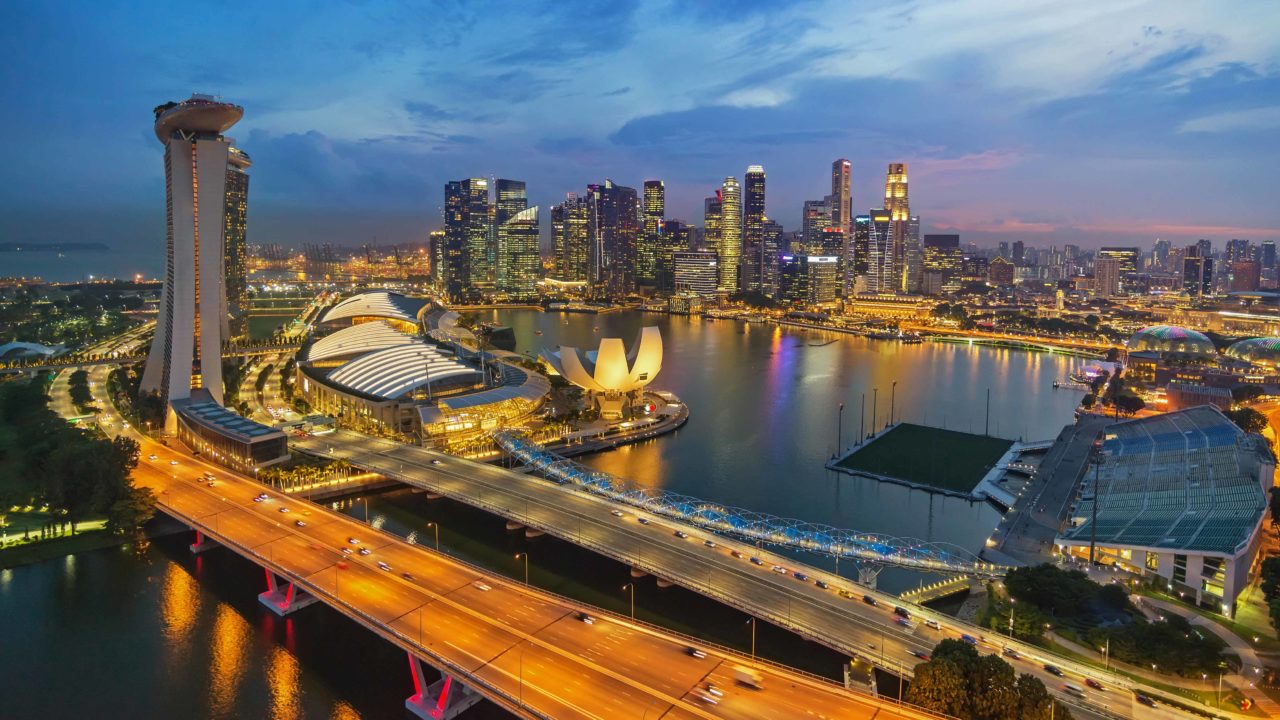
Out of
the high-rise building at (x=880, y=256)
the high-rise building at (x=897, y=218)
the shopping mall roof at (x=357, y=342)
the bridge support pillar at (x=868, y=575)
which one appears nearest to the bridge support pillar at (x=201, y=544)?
the shopping mall roof at (x=357, y=342)

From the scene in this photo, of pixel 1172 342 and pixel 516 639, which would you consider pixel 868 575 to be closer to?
pixel 516 639

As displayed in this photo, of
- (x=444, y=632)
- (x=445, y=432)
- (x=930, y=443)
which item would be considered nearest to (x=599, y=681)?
(x=444, y=632)

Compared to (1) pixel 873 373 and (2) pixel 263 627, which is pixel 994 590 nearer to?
(2) pixel 263 627

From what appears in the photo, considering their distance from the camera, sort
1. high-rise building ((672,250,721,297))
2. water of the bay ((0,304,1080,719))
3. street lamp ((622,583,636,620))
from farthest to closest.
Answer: high-rise building ((672,250,721,297)), street lamp ((622,583,636,620)), water of the bay ((0,304,1080,719))

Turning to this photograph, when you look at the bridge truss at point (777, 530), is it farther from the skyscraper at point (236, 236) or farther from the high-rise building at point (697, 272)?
the high-rise building at point (697, 272)

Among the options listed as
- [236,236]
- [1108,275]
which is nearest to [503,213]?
[236,236]

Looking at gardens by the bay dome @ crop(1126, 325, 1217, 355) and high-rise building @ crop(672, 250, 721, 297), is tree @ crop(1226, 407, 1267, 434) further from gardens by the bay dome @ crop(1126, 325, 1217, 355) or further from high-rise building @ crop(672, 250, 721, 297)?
high-rise building @ crop(672, 250, 721, 297)

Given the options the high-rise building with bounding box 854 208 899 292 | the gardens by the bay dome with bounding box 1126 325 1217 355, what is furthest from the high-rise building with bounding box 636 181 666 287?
the gardens by the bay dome with bounding box 1126 325 1217 355

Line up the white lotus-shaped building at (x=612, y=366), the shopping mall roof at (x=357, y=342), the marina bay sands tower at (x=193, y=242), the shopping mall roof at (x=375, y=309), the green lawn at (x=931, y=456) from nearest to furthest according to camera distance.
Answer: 1. the green lawn at (x=931, y=456)
2. the marina bay sands tower at (x=193, y=242)
3. the white lotus-shaped building at (x=612, y=366)
4. the shopping mall roof at (x=357, y=342)
5. the shopping mall roof at (x=375, y=309)

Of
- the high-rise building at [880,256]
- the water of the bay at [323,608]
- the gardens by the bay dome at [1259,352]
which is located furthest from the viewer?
the high-rise building at [880,256]
